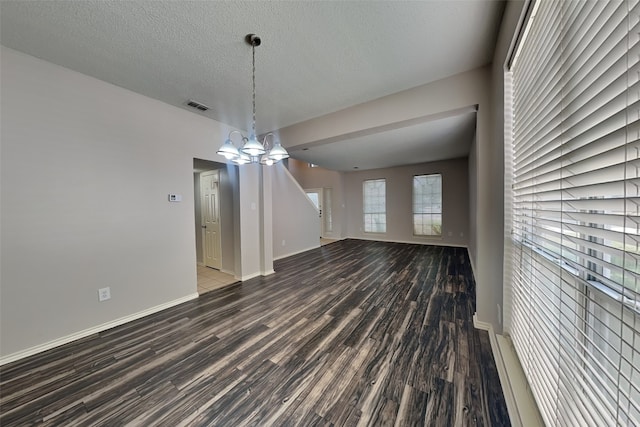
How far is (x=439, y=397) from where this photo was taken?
146cm

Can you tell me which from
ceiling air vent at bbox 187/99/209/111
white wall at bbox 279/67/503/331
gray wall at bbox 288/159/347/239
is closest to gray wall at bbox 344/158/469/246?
gray wall at bbox 288/159/347/239

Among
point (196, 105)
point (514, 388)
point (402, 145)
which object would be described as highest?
point (196, 105)

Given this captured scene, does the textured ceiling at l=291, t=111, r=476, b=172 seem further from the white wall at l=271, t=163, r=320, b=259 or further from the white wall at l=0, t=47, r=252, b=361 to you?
the white wall at l=0, t=47, r=252, b=361

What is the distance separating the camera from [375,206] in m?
7.51

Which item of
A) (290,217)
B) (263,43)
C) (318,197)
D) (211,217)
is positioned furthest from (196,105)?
(318,197)

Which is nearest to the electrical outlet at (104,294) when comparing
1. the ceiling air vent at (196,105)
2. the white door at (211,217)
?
the white door at (211,217)

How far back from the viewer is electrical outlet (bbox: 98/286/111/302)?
2391mm

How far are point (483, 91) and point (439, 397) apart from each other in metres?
2.69

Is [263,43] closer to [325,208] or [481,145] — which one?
[481,145]

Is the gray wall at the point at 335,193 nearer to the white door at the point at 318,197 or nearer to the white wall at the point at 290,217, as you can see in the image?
the white door at the point at 318,197

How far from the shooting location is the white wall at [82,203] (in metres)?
1.93

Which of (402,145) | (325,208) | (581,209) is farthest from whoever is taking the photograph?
(325,208)

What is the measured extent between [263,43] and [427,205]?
20.0ft

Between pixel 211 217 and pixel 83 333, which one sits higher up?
pixel 211 217
